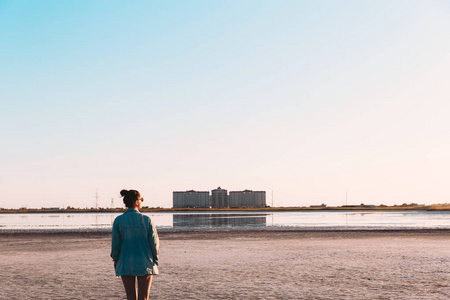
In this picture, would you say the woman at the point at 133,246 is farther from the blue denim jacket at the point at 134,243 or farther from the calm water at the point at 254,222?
the calm water at the point at 254,222

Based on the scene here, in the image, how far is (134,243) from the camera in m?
7.14

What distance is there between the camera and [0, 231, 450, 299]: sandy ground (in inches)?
443

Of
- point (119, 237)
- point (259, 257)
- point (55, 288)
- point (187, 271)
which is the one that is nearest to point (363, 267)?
point (259, 257)

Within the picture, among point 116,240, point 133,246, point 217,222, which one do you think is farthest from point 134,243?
point 217,222

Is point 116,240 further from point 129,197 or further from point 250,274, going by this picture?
point 250,274

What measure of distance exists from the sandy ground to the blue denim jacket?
A: 4081mm

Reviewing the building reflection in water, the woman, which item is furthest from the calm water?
the woman

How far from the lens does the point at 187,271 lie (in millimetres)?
15164

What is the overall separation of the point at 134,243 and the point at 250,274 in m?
7.87

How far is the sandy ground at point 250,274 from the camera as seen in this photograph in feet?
36.9

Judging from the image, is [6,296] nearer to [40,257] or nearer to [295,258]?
[40,257]

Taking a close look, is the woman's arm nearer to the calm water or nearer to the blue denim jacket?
the blue denim jacket

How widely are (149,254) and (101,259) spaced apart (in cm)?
1278

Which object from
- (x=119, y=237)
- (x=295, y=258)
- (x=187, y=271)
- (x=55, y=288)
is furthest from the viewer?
(x=295, y=258)
